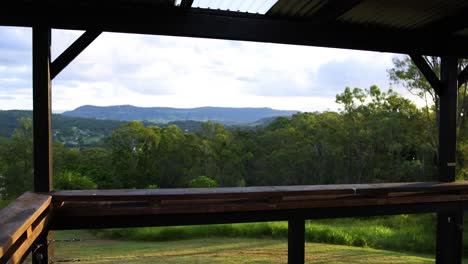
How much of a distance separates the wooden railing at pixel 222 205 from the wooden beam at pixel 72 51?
0.85m

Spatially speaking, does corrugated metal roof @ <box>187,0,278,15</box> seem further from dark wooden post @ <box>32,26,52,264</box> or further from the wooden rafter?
dark wooden post @ <box>32,26,52,264</box>

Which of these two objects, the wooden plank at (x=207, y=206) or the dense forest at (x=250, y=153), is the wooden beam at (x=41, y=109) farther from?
the dense forest at (x=250, y=153)

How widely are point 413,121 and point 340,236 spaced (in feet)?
28.4

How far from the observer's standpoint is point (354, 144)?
20859 millimetres

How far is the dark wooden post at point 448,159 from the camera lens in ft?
11.9

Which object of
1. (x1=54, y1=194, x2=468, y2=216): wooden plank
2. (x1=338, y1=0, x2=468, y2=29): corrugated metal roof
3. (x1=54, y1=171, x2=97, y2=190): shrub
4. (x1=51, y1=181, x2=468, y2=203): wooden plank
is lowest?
(x1=54, y1=171, x2=97, y2=190): shrub

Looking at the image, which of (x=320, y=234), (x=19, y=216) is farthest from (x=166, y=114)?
(x=19, y=216)

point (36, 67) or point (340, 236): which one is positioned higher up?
point (36, 67)

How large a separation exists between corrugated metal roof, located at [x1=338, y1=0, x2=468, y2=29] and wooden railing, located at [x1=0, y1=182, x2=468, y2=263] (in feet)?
4.51

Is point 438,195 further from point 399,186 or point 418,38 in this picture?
point 418,38

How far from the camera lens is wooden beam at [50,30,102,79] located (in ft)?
8.87

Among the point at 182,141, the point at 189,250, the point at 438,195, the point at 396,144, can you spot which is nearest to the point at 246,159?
the point at 182,141

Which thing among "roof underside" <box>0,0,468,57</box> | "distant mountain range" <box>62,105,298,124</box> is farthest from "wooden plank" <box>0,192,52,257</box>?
"distant mountain range" <box>62,105,298,124</box>

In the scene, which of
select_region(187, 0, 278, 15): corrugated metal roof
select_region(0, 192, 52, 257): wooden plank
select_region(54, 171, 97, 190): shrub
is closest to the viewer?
select_region(0, 192, 52, 257): wooden plank
